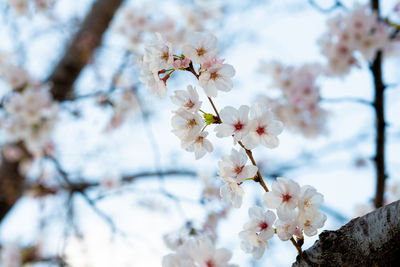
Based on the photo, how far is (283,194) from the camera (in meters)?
0.62

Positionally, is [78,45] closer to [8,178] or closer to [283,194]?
[8,178]

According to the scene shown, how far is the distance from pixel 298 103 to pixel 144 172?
74.0 inches

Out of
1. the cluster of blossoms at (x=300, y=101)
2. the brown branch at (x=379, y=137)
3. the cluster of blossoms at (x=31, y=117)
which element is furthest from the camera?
the cluster of blossoms at (x=31, y=117)

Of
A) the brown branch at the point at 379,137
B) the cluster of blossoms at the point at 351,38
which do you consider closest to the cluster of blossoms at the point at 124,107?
the cluster of blossoms at the point at 351,38

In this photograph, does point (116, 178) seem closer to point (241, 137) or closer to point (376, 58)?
point (376, 58)

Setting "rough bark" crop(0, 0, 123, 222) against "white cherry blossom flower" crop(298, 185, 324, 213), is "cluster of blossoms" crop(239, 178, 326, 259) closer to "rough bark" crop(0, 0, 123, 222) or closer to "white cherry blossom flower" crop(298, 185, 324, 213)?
"white cherry blossom flower" crop(298, 185, 324, 213)

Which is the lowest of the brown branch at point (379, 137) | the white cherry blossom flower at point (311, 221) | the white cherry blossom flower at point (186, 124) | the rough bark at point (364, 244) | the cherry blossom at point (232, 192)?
the rough bark at point (364, 244)

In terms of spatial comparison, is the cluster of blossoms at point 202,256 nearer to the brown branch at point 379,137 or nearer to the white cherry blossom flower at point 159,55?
the white cherry blossom flower at point 159,55

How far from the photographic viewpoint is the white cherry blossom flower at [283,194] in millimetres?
612

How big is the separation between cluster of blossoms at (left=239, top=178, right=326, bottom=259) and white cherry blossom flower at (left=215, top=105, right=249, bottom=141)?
0.35 ft

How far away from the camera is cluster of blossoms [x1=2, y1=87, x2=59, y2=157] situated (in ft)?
6.59

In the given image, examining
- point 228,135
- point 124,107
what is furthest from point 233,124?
point 124,107

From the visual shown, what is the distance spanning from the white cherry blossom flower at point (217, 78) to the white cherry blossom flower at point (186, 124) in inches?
2.0

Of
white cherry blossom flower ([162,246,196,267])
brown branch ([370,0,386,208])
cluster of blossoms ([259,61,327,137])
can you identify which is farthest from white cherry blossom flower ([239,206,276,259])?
cluster of blossoms ([259,61,327,137])
